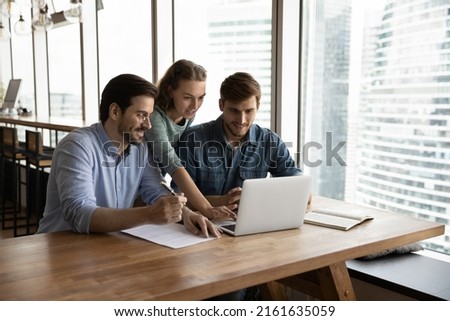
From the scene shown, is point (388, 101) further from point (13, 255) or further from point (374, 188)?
point (13, 255)

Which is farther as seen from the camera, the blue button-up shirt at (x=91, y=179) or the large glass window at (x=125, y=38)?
the large glass window at (x=125, y=38)

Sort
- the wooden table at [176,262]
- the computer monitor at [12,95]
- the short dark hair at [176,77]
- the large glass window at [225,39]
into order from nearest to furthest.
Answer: the wooden table at [176,262] < the short dark hair at [176,77] < the large glass window at [225,39] < the computer monitor at [12,95]

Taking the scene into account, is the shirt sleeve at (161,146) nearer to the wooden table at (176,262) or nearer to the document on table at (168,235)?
the document on table at (168,235)

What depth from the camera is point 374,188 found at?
282 cm

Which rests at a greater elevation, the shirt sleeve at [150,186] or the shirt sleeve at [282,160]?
the shirt sleeve at [282,160]

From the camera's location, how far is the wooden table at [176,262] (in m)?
1.29

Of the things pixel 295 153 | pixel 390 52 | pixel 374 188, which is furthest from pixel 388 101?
pixel 295 153

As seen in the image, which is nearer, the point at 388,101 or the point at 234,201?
the point at 234,201

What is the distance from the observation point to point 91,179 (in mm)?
1843

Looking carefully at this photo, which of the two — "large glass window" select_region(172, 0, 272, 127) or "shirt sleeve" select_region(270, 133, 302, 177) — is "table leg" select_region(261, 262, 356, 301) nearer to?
"shirt sleeve" select_region(270, 133, 302, 177)

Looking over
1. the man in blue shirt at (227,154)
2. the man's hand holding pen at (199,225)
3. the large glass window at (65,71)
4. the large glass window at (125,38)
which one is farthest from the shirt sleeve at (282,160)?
the large glass window at (65,71)

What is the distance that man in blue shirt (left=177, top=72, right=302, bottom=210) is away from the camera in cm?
234

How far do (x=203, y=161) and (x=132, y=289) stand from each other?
1.12m

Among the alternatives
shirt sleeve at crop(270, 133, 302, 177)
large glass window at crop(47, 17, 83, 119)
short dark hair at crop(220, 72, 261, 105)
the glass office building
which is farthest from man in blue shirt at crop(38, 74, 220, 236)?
large glass window at crop(47, 17, 83, 119)
